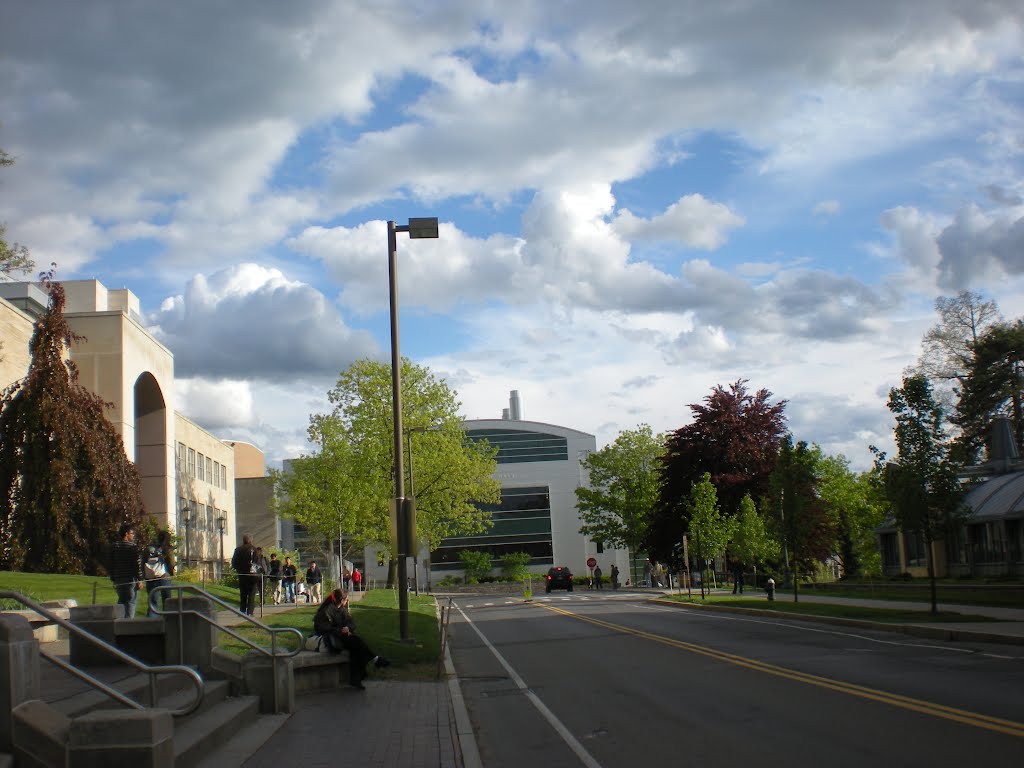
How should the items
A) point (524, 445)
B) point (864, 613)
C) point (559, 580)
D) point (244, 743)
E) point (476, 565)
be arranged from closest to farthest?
point (244, 743)
point (864, 613)
point (559, 580)
point (476, 565)
point (524, 445)

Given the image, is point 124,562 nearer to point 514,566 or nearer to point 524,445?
point 514,566

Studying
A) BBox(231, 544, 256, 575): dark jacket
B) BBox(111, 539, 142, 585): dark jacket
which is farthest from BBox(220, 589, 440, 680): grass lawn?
BBox(111, 539, 142, 585): dark jacket

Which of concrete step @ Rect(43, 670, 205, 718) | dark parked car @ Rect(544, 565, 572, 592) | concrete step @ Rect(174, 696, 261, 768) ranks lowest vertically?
dark parked car @ Rect(544, 565, 572, 592)

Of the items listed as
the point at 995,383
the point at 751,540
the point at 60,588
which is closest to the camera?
the point at 60,588

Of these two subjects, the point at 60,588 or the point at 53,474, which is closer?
the point at 60,588

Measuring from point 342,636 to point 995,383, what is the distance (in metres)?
53.7

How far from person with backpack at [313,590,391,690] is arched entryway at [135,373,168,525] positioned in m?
32.5

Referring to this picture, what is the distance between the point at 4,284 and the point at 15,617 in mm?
47251

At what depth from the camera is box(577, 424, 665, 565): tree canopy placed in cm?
6900

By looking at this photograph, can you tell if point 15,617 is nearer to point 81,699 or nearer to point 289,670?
point 81,699

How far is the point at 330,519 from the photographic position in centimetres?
4838

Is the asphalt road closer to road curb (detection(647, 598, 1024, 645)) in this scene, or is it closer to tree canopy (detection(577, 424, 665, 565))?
road curb (detection(647, 598, 1024, 645))

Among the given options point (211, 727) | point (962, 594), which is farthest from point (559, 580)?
point (211, 727)

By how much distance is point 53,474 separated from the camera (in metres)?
28.7
